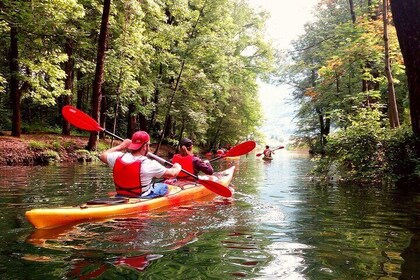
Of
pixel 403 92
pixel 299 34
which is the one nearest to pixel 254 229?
pixel 403 92

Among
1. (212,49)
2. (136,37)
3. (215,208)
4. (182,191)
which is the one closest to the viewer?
(215,208)

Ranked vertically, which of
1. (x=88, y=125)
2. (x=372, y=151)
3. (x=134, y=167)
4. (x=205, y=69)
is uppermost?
(x=205, y=69)

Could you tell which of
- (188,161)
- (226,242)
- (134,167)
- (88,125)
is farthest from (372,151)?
(88,125)

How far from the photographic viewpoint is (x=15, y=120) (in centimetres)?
1515

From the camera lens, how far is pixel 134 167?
563 centimetres

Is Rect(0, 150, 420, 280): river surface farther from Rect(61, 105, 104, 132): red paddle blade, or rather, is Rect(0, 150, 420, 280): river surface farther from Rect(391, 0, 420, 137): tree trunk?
Rect(391, 0, 420, 137): tree trunk

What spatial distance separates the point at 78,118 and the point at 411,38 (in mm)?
6832

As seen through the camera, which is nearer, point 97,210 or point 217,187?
point 97,210

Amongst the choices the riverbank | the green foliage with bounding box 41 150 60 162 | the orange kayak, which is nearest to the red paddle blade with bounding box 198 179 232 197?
the orange kayak

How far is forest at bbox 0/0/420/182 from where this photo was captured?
9.52 m

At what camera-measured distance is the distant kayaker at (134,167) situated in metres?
5.63

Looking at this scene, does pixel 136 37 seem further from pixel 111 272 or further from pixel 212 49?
pixel 111 272

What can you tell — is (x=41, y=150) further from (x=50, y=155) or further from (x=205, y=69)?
(x=205, y=69)

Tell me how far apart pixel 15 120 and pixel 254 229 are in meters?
13.3
